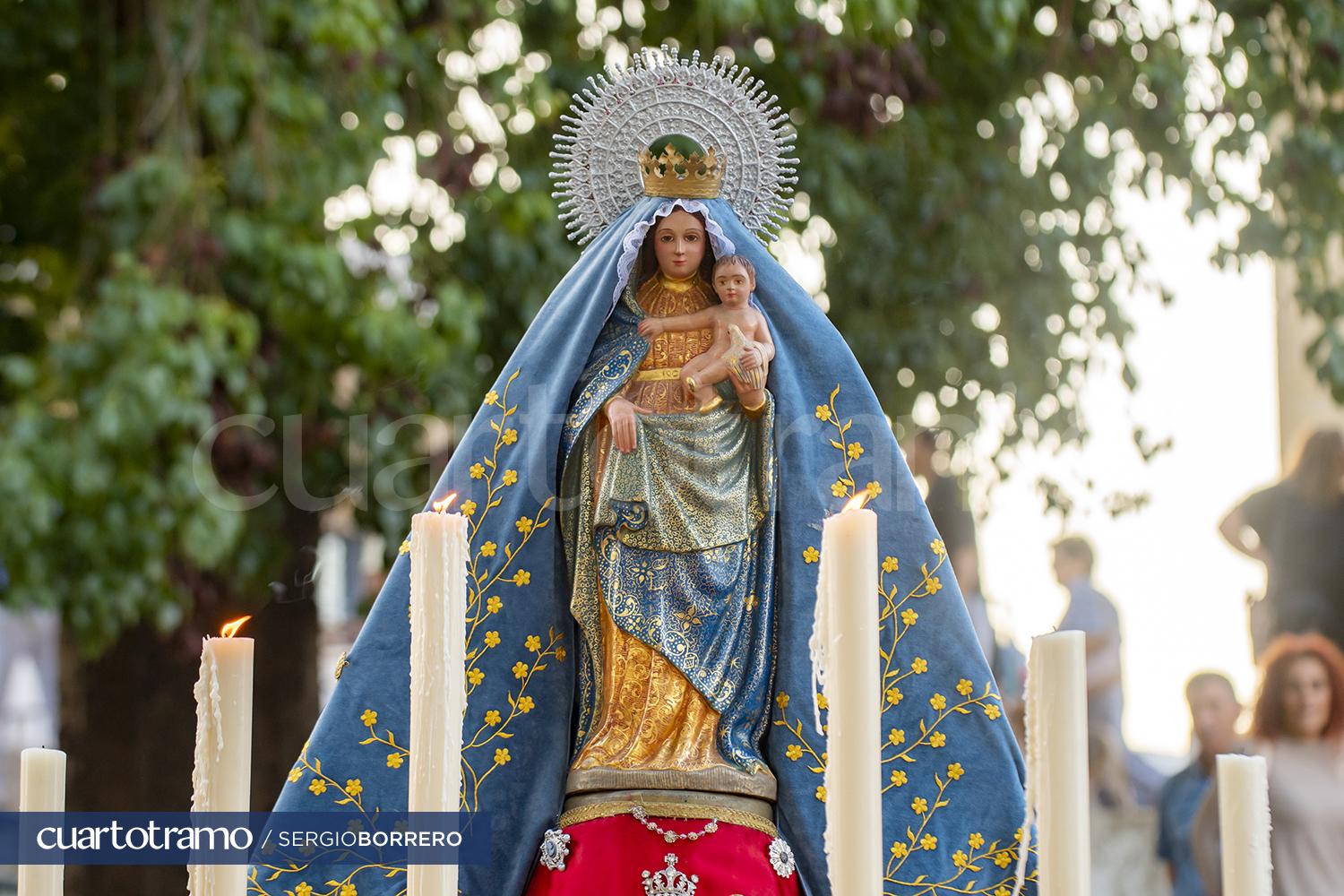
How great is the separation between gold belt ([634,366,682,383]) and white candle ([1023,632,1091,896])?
1552 millimetres

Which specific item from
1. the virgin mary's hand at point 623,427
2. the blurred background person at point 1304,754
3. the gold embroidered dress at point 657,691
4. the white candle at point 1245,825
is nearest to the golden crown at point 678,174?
the gold embroidered dress at point 657,691

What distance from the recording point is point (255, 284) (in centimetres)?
498

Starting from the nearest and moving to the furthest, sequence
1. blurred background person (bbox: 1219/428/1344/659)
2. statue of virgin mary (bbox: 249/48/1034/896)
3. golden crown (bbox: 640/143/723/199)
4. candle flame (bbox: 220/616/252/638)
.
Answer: candle flame (bbox: 220/616/252/638), statue of virgin mary (bbox: 249/48/1034/896), golden crown (bbox: 640/143/723/199), blurred background person (bbox: 1219/428/1344/659)

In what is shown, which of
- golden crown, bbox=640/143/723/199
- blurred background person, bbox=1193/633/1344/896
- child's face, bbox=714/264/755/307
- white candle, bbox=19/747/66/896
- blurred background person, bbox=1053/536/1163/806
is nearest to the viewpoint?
white candle, bbox=19/747/66/896

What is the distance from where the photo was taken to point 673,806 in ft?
9.17

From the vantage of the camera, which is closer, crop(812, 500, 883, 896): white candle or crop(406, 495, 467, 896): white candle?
crop(812, 500, 883, 896): white candle

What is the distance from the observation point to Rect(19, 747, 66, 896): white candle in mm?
1856

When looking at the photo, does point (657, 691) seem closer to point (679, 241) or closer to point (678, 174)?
point (679, 241)

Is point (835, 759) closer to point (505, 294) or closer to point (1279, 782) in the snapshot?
point (505, 294)

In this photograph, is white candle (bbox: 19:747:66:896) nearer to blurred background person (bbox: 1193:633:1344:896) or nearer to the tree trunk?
the tree trunk

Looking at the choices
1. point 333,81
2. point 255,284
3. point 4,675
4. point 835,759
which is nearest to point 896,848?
point 835,759

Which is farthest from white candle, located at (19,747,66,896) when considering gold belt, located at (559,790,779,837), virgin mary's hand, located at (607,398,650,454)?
virgin mary's hand, located at (607,398,650,454)

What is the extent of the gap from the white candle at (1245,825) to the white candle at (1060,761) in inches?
4.5

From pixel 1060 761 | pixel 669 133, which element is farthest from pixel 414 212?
pixel 1060 761
